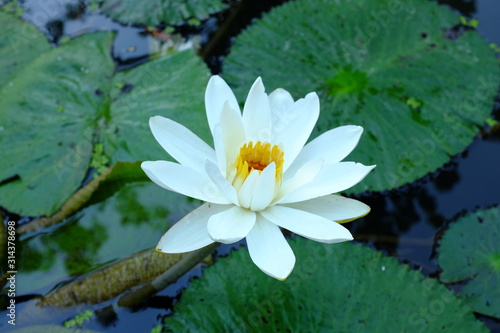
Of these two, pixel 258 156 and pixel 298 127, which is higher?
pixel 298 127

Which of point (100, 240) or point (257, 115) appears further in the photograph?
point (100, 240)

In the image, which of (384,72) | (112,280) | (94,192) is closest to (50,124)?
(94,192)

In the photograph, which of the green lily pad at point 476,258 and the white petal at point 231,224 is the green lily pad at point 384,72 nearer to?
the green lily pad at point 476,258

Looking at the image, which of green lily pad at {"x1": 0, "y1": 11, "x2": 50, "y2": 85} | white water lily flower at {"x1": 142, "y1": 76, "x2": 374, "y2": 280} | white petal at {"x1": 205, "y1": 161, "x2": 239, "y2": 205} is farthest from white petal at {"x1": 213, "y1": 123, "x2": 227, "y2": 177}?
green lily pad at {"x1": 0, "y1": 11, "x2": 50, "y2": 85}

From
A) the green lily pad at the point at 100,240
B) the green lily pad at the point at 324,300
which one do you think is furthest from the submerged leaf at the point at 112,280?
A: the green lily pad at the point at 324,300

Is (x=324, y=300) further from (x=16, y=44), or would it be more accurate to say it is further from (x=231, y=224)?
(x=16, y=44)

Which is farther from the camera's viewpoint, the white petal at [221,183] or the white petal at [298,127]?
the white petal at [298,127]
